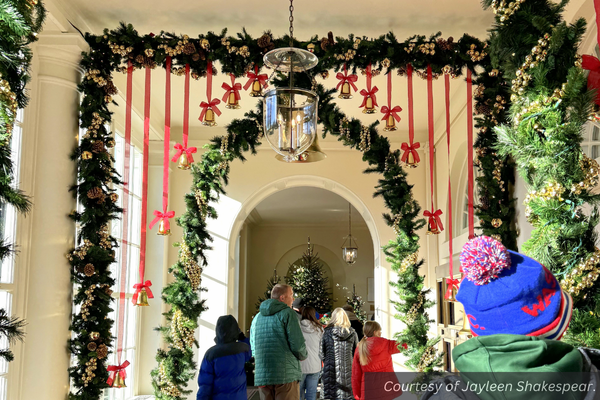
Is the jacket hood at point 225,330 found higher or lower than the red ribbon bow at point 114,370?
higher

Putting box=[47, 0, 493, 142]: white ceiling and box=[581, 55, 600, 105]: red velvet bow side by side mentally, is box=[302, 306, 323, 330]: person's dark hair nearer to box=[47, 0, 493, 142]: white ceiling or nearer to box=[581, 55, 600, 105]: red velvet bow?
box=[47, 0, 493, 142]: white ceiling

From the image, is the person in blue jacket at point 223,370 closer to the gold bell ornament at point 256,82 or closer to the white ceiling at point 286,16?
the gold bell ornament at point 256,82

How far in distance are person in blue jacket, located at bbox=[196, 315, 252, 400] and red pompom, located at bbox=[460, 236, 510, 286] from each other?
3.14 meters

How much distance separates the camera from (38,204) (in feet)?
12.4

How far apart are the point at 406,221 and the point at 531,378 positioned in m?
3.54

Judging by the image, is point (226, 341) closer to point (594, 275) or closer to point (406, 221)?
point (406, 221)

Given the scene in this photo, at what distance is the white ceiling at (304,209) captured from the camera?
12.1m

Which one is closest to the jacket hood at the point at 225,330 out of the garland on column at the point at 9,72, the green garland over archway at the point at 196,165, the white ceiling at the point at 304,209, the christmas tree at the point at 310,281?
the green garland over archway at the point at 196,165

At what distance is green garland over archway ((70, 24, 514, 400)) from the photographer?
388cm

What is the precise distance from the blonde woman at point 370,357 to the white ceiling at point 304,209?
21.0 ft

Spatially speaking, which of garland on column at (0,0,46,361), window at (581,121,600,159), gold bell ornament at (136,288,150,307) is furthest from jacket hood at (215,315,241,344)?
window at (581,121,600,159)

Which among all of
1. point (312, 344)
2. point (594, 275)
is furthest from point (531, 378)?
point (312, 344)

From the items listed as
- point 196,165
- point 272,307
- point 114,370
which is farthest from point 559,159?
point 114,370

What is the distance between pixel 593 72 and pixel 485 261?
3.76ft
